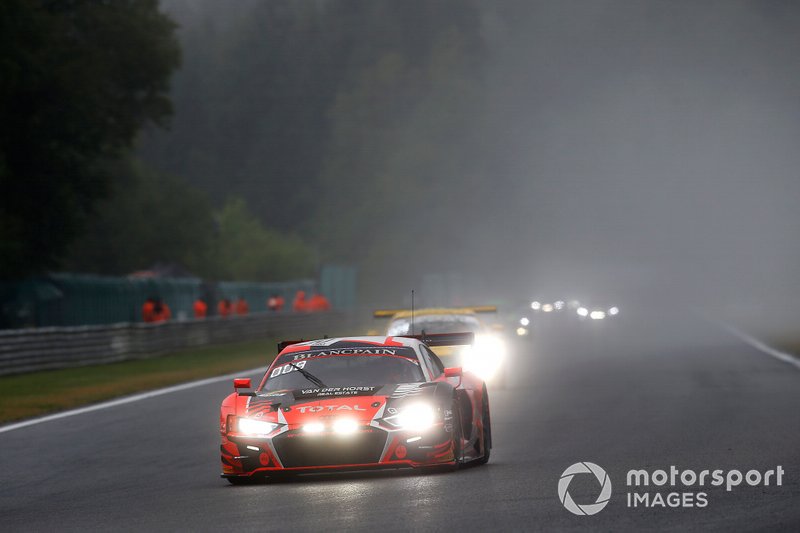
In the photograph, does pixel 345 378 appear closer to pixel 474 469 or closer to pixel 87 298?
pixel 474 469

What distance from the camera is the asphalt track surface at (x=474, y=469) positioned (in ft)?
28.3

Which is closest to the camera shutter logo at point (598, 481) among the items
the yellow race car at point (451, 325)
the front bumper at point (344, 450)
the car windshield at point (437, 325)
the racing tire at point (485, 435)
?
the racing tire at point (485, 435)

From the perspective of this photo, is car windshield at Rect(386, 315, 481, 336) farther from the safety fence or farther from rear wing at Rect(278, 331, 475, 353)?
the safety fence

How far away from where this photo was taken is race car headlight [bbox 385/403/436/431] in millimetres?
10589

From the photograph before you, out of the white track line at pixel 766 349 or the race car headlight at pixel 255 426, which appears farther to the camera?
the white track line at pixel 766 349

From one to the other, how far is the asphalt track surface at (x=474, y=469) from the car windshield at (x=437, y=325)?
111cm

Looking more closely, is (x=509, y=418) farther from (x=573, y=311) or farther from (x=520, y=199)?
(x=520, y=199)

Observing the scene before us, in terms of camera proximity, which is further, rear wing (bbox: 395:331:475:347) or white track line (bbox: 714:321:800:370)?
white track line (bbox: 714:321:800:370)

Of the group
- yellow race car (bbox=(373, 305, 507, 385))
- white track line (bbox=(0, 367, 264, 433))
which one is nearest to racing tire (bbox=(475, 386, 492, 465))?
yellow race car (bbox=(373, 305, 507, 385))

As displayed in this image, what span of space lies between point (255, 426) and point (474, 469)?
183cm

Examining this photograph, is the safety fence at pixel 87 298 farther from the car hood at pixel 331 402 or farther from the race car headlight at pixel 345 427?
the race car headlight at pixel 345 427

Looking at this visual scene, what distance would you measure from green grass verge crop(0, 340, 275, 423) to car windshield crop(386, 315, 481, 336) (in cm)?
492

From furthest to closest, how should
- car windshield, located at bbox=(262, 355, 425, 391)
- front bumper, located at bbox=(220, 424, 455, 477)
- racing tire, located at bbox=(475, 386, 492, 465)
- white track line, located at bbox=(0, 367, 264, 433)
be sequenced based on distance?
white track line, located at bbox=(0, 367, 264, 433) < racing tire, located at bbox=(475, 386, 492, 465) < car windshield, located at bbox=(262, 355, 425, 391) < front bumper, located at bbox=(220, 424, 455, 477)

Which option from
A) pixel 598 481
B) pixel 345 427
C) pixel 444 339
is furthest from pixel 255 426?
pixel 444 339
